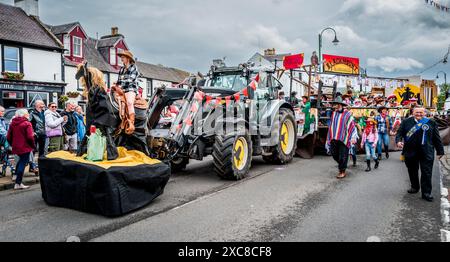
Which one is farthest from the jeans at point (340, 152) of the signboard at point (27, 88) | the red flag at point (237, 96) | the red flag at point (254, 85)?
the signboard at point (27, 88)

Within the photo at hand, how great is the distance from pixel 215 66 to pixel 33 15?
20769 millimetres

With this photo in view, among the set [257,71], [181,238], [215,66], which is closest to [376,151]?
[257,71]

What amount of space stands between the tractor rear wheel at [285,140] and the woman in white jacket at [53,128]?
5.67 m

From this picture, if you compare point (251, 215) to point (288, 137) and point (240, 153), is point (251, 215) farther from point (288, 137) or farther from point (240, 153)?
point (288, 137)

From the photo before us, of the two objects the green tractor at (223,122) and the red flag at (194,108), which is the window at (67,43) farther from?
the red flag at (194,108)

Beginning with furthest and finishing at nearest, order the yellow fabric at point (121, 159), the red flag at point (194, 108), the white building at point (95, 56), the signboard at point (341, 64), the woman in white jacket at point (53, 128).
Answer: the white building at point (95, 56)
the signboard at point (341, 64)
the woman in white jacket at point (53, 128)
the red flag at point (194, 108)
the yellow fabric at point (121, 159)

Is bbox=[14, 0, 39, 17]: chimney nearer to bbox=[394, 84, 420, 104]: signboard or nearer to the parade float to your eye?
the parade float

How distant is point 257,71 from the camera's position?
942cm

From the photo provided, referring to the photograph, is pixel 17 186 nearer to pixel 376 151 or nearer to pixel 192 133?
pixel 192 133

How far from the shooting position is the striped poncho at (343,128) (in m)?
8.45

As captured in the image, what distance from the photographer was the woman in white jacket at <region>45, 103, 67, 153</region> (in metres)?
8.83

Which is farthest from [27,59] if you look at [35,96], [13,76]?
[35,96]

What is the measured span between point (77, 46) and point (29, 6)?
409 cm

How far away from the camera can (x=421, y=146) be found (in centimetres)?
662
